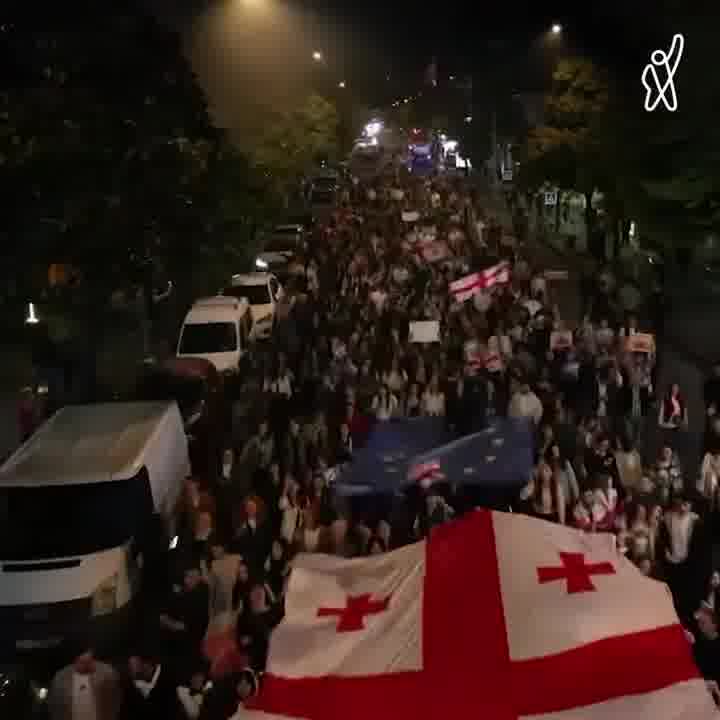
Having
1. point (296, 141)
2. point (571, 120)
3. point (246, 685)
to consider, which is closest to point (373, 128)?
point (296, 141)

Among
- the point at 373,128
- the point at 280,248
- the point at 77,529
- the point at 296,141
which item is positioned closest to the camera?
the point at 77,529

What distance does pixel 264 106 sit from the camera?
39.4 m

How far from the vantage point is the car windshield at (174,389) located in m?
17.0

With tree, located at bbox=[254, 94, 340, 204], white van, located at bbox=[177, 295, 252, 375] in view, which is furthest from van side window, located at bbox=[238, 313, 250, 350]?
tree, located at bbox=[254, 94, 340, 204]

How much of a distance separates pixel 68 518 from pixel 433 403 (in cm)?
559

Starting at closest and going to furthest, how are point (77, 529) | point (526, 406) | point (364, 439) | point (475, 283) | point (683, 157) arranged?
point (77, 529) < point (364, 439) < point (526, 406) < point (475, 283) < point (683, 157)

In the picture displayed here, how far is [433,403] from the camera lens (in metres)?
15.1

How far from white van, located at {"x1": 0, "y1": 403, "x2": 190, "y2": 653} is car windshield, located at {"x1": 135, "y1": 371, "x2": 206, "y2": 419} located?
14.9 ft

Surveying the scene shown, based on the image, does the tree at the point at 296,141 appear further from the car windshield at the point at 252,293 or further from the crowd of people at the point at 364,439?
the crowd of people at the point at 364,439

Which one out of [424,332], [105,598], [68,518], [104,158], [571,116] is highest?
[571,116]

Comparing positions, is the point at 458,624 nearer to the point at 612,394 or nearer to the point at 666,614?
the point at 666,614

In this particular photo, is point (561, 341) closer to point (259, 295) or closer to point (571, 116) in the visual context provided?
point (259, 295)

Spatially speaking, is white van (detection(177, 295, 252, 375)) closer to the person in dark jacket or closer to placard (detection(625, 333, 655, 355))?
placard (detection(625, 333, 655, 355))

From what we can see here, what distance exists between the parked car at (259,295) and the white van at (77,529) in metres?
12.2
